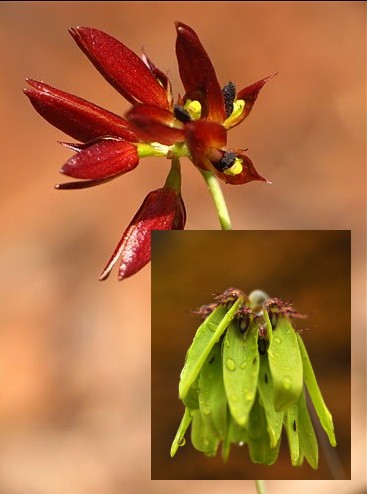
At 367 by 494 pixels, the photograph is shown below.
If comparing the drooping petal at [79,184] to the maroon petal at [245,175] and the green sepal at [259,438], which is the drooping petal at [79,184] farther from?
the green sepal at [259,438]

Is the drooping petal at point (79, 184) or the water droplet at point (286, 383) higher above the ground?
the drooping petal at point (79, 184)

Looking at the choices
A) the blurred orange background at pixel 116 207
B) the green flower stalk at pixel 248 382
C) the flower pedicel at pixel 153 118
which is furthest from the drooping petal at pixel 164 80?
the blurred orange background at pixel 116 207

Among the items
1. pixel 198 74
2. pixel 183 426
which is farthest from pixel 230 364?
pixel 198 74

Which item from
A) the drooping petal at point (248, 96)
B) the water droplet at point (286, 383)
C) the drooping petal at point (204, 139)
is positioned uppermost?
the drooping petal at point (248, 96)

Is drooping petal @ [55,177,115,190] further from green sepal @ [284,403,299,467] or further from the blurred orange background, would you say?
the blurred orange background

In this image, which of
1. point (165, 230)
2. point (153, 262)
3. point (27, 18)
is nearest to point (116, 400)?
point (153, 262)

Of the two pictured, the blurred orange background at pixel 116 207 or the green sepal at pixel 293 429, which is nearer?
the green sepal at pixel 293 429
